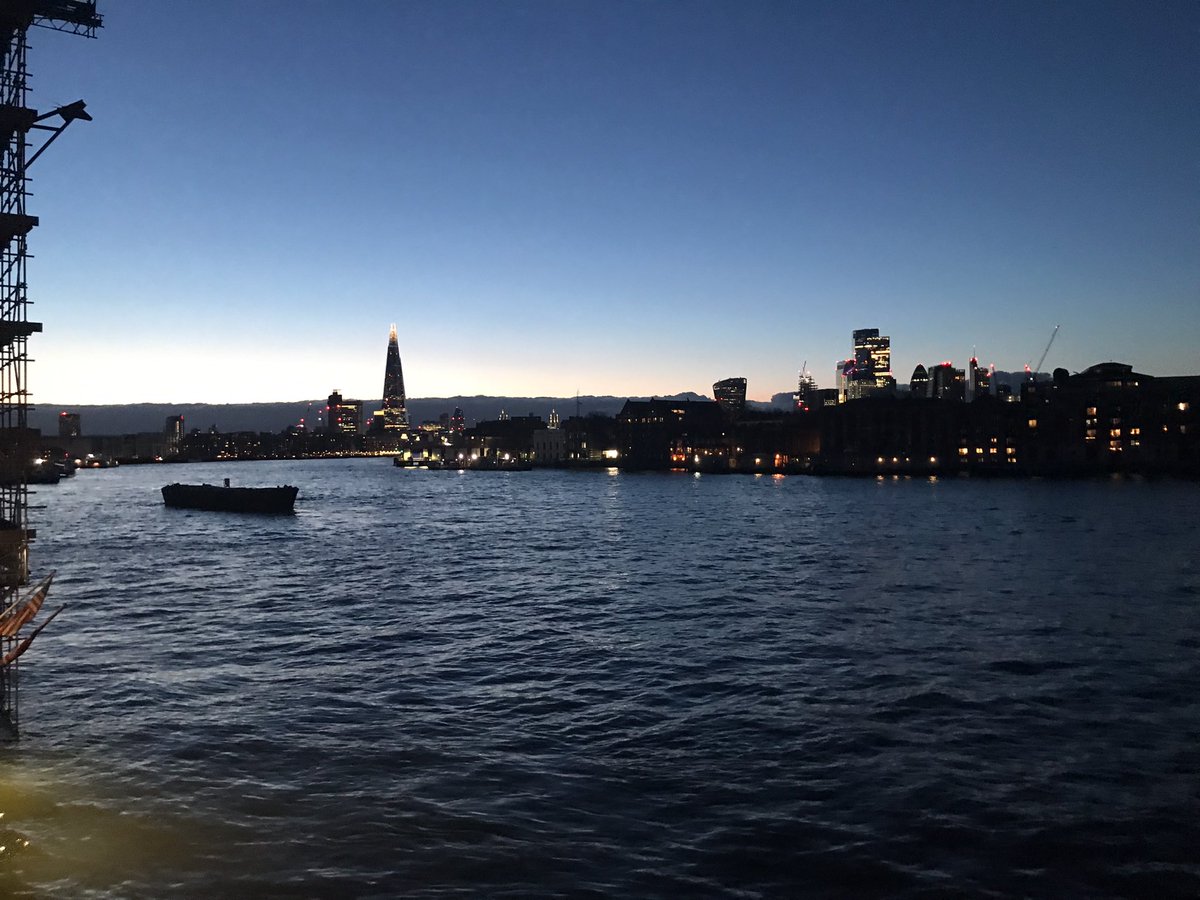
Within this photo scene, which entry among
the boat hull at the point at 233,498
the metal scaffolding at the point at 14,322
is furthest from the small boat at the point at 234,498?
the metal scaffolding at the point at 14,322

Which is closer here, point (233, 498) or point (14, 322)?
point (14, 322)

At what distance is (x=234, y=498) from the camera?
10300 centimetres

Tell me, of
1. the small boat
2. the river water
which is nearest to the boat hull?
the small boat

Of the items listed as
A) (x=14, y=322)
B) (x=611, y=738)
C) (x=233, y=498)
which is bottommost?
(x=233, y=498)

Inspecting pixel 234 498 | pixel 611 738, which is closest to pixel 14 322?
pixel 611 738

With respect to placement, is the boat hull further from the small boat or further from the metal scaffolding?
the metal scaffolding

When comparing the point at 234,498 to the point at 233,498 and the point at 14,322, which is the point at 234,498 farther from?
the point at 14,322

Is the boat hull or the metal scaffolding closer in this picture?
the metal scaffolding

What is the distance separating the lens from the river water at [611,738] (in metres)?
12.1

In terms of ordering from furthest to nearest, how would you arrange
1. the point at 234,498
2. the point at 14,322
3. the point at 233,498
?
the point at 233,498
the point at 234,498
the point at 14,322

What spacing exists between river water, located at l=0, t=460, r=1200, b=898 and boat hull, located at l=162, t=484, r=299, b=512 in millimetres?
56689

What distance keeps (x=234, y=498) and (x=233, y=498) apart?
0.22m

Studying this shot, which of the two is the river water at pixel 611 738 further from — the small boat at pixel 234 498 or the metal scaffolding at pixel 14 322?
the small boat at pixel 234 498

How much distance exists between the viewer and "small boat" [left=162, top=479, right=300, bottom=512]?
9930 cm
